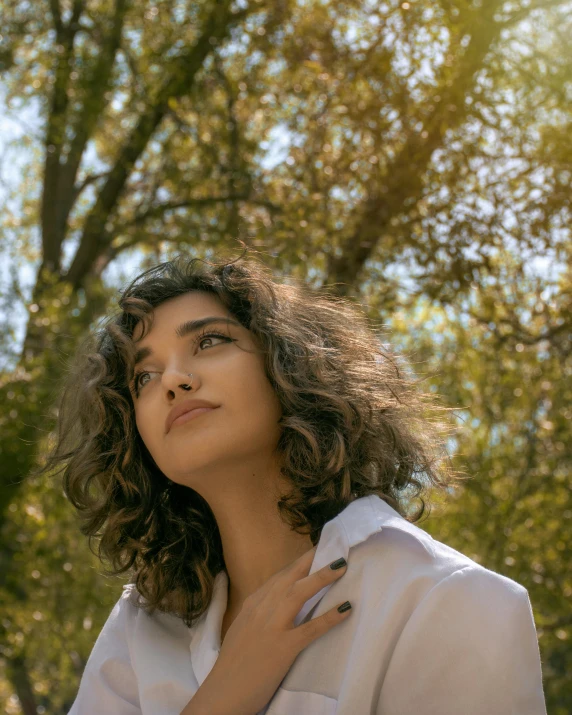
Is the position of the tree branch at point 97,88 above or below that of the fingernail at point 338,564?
above

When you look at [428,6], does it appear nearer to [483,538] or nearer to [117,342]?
[117,342]

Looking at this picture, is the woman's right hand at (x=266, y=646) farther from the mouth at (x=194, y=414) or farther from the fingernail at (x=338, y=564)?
the mouth at (x=194, y=414)

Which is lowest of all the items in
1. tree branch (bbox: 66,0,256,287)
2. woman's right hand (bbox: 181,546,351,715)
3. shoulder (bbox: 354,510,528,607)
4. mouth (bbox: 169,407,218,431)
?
woman's right hand (bbox: 181,546,351,715)

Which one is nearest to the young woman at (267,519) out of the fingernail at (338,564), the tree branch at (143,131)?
the fingernail at (338,564)

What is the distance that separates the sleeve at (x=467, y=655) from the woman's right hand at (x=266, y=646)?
198 millimetres

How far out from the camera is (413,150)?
4.53 m

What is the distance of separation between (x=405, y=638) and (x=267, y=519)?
2.07 ft

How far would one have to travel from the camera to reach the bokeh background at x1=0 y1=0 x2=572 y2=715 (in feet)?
14.9

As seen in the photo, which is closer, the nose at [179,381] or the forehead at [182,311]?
the nose at [179,381]

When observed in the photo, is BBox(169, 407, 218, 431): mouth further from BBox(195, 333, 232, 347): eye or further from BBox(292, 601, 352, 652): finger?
BBox(292, 601, 352, 652): finger

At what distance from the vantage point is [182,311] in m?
2.57

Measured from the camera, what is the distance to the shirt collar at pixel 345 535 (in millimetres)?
2055

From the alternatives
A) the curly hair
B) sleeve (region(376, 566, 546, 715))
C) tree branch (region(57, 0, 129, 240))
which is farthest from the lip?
tree branch (region(57, 0, 129, 240))

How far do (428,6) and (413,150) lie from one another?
735 millimetres
